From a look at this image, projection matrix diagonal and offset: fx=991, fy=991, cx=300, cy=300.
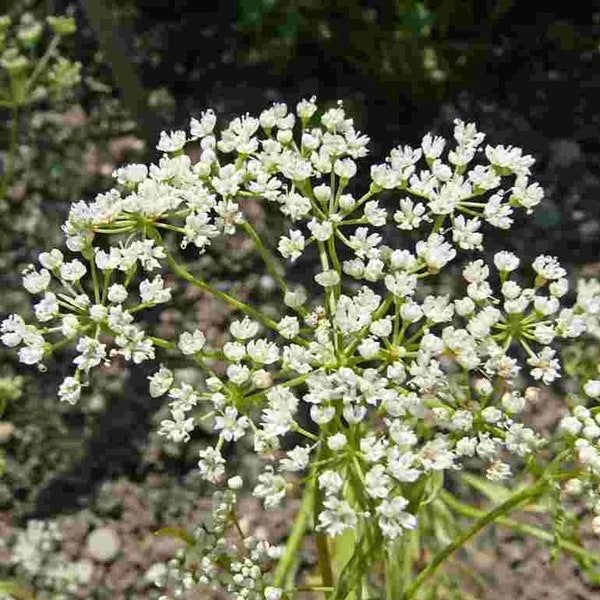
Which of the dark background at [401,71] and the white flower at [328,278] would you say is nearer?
the white flower at [328,278]

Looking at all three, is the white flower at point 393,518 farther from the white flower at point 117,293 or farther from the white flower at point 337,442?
the white flower at point 117,293

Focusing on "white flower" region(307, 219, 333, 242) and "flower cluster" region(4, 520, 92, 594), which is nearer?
"white flower" region(307, 219, 333, 242)

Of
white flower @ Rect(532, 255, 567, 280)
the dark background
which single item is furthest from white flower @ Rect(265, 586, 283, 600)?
the dark background

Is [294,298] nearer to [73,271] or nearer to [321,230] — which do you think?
[321,230]

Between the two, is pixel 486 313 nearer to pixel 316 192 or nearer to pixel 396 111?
pixel 316 192

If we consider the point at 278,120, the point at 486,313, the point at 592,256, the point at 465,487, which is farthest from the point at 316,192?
the point at 592,256

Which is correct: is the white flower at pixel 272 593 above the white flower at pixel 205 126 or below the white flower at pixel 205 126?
below

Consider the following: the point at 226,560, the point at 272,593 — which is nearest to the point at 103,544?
the point at 226,560

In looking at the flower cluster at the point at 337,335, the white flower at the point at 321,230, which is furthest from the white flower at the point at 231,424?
the white flower at the point at 321,230

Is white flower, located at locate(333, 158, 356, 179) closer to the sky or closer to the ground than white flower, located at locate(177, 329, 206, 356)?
closer to the sky

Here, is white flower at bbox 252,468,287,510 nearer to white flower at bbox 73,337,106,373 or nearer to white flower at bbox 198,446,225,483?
white flower at bbox 198,446,225,483
